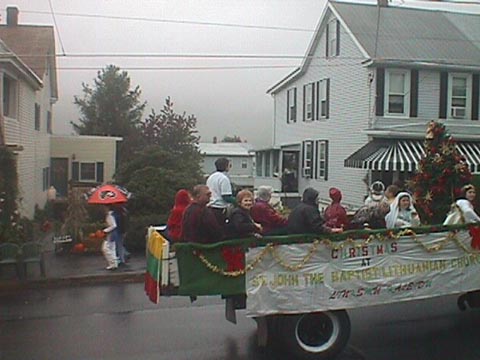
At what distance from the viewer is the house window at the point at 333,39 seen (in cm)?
2645

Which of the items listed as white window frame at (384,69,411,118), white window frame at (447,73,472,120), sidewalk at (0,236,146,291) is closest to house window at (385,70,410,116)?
white window frame at (384,69,411,118)

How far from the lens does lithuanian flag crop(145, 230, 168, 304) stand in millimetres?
6562

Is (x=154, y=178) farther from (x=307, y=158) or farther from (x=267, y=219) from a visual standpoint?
(x=307, y=158)

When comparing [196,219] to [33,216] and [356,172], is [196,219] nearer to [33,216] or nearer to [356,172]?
[33,216]

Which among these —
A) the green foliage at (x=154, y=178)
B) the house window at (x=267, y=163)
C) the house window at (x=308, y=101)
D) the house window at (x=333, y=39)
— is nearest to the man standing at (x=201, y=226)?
the green foliage at (x=154, y=178)

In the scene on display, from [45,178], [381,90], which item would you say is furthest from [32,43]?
[381,90]

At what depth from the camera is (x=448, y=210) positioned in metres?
8.99

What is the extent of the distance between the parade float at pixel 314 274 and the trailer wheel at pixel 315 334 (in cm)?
1

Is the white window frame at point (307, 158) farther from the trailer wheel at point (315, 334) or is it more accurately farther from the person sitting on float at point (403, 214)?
the trailer wheel at point (315, 334)

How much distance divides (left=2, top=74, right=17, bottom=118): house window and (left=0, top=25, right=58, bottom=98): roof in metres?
3.90

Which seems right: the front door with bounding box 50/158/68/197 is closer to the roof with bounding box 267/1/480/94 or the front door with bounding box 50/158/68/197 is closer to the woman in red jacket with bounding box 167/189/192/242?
the roof with bounding box 267/1/480/94

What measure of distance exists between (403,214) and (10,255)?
25.1 feet

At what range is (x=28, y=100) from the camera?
2075 cm

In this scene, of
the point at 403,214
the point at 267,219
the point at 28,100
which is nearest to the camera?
the point at 267,219
